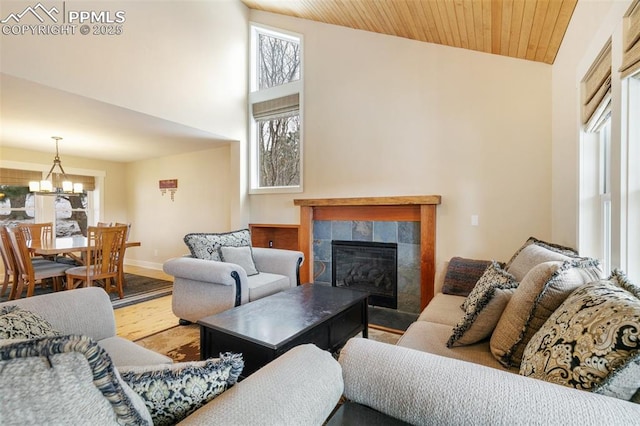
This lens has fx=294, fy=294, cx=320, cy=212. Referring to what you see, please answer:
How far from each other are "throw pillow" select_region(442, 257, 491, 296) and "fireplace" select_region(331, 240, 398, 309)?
885mm

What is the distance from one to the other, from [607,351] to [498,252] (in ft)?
7.93

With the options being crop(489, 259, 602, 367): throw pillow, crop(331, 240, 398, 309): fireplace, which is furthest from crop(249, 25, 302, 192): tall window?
crop(489, 259, 602, 367): throw pillow

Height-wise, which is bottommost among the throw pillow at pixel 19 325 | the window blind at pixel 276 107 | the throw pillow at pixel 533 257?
the throw pillow at pixel 19 325

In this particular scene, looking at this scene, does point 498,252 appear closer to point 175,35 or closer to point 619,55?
point 619,55

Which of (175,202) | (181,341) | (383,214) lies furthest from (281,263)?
(175,202)

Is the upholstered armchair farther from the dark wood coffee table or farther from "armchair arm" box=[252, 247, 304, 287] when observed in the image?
the dark wood coffee table

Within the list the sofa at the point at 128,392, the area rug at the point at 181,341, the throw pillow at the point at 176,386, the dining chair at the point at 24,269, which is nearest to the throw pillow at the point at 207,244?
the area rug at the point at 181,341

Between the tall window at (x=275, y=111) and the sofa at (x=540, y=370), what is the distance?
3.27 m

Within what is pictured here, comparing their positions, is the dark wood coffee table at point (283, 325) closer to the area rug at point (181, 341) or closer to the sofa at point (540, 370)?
the area rug at point (181, 341)

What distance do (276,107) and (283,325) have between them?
11.3 ft

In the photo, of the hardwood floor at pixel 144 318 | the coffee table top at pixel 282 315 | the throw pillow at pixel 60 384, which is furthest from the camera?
the hardwood floor at pixel 144 318

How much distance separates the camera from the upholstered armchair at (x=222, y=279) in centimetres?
257

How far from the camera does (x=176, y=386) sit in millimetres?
692

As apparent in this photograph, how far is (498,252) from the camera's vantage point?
2.93 meters
